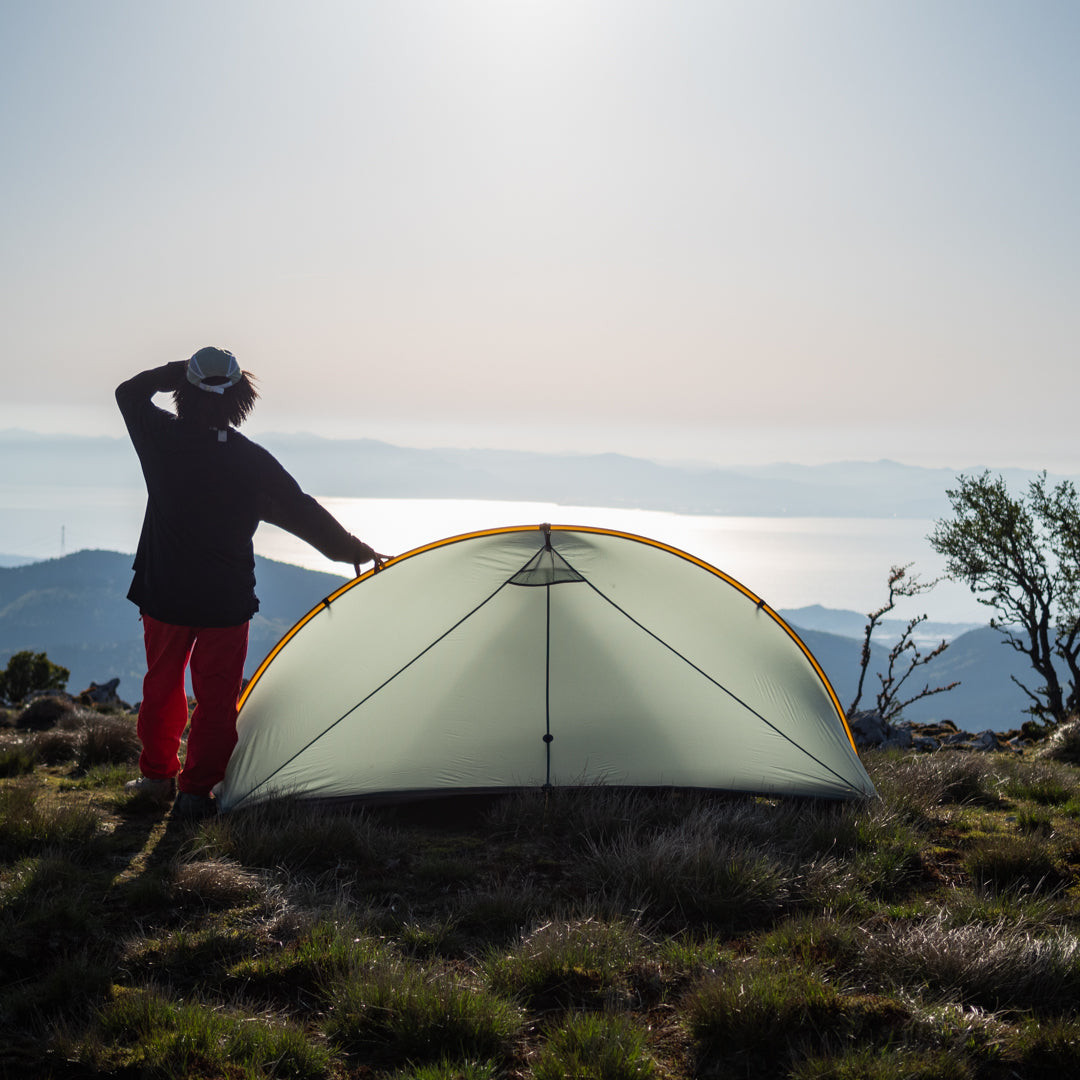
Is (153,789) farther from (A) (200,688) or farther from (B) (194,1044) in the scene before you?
(B) (194,1044)

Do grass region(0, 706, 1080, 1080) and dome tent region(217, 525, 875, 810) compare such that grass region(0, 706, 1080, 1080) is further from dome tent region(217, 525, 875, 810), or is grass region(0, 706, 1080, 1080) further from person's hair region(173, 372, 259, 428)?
person's hair region(173, 372, 259, 428)

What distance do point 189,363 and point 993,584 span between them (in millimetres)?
18177

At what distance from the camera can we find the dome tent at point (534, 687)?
5.96m

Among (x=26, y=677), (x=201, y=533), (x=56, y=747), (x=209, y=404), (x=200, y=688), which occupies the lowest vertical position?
(x=26, y=677)

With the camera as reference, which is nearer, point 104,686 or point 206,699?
point 206,699

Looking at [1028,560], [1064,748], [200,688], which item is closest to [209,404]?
[200,688]

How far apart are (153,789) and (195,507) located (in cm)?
209

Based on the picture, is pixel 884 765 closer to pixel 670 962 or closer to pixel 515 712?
pixel 515 712

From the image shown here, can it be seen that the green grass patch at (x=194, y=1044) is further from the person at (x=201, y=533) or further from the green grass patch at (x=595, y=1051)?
the person at (x=201, y=533)

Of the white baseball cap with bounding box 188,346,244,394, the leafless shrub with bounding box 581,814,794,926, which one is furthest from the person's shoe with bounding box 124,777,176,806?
the leafless shrub with bounding box 581,814,794,926

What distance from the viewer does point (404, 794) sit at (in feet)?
19.2

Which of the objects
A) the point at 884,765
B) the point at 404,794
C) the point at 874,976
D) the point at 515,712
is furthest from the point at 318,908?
the point at 884,765

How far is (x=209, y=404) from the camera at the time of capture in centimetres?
583

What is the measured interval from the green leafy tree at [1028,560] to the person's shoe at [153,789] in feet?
56.5
